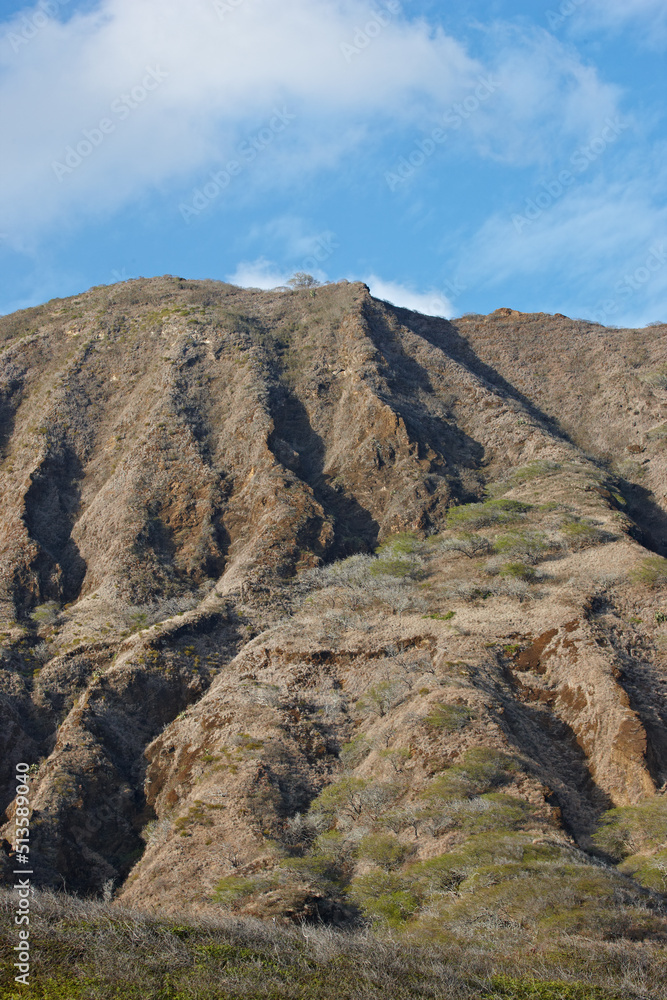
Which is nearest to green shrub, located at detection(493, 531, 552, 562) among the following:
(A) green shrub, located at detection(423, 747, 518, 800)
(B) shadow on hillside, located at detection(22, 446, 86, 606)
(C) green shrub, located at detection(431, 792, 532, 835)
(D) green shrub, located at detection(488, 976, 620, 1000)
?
(A) green shrub, located at detection(423, 747, 518, 800)

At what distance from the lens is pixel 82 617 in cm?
3002

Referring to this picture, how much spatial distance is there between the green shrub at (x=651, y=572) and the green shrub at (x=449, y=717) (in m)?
9.81

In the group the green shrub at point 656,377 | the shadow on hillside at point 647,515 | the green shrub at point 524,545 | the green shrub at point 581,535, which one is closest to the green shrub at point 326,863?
the green shrub at point 524,545

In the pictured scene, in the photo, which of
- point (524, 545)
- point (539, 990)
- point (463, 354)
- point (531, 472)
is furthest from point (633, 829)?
point (463, 354)

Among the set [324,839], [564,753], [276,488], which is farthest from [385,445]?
[324,839]

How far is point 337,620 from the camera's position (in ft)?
90.4

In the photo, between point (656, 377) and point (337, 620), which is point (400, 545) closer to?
point (337, 620)

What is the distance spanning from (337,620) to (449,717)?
27.1 feet

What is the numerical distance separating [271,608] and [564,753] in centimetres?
1304

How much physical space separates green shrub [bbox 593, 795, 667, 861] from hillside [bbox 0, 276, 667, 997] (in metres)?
0.07

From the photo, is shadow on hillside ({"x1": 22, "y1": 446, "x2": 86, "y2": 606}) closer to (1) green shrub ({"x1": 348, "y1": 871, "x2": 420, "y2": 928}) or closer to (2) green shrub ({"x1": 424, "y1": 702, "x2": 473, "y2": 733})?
(2) green shrub ({"x1": 424, "y1": 702, "x2": 473, "y2": 733})

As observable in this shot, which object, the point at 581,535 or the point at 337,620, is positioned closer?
the point at 337,620

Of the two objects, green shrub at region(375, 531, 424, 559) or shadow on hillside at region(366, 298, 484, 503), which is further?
shadow on hillside at region(366, 298, 484, 503)

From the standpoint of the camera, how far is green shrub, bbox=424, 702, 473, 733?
19.7 metres
